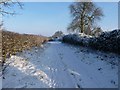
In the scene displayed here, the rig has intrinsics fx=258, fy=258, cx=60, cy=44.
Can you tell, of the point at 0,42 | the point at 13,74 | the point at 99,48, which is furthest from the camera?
the point at 99,48

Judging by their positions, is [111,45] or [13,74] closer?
[13,74]

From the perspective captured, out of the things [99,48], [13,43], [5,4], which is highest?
[5,4]

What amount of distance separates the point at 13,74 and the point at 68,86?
9.94ft

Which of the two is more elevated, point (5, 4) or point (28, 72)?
point (5, 4)

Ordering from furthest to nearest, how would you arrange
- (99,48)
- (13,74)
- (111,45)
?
(99,48)
(111,45)
(13,74)

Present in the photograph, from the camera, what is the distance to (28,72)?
13.1 meters

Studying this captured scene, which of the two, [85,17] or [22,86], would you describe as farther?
[85,17]

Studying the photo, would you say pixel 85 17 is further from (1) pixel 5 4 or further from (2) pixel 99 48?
(1) pixel 5 4

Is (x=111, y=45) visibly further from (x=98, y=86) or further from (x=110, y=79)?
(x=98, y=86)

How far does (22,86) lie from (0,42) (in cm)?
522

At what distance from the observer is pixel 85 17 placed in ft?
183

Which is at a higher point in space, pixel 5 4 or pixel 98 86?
pixel 5 4

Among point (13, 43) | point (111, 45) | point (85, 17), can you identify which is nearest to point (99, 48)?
point (111, 45)

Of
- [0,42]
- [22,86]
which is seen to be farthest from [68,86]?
[0,42]
